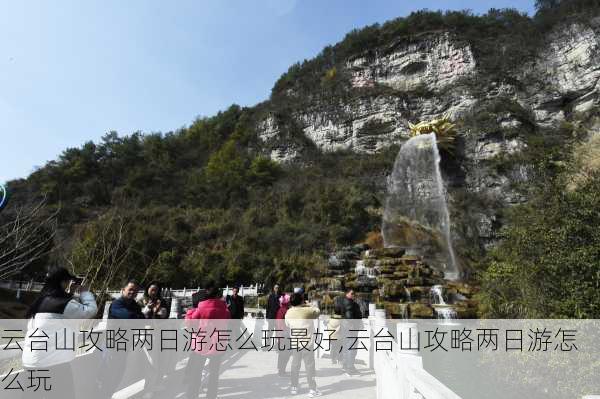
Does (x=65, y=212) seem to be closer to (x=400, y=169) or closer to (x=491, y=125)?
(x=400, y=169)

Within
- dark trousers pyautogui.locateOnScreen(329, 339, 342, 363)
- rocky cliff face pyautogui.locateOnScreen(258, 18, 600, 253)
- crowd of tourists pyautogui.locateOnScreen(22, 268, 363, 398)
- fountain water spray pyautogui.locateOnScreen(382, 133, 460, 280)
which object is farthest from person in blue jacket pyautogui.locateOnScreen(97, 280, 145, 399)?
rocky cliff face pyautogui.locateOnScreen(258, 18, 600, 253)

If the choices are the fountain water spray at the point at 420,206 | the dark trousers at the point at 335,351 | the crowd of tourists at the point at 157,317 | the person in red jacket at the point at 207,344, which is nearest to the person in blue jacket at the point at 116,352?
the crowd of tourists at the point at 157,317

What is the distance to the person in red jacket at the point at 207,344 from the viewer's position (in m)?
3.92

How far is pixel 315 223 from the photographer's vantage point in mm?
27188

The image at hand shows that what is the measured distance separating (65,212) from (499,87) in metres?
39.9

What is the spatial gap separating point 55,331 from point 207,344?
1.62 metres

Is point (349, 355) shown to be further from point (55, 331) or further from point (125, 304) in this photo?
point (55, 331)

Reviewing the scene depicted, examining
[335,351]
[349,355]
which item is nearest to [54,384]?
[349,355]

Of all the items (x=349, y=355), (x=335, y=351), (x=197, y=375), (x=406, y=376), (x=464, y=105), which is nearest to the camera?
(x=406, y=376)

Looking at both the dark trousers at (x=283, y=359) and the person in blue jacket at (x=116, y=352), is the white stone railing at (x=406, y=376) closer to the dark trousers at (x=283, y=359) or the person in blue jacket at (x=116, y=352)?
the dark trousers at (x=283, y=359)

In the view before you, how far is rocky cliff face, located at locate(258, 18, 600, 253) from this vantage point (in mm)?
27453

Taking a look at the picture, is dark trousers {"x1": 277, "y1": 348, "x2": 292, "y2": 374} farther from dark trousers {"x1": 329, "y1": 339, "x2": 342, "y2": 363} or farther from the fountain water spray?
the fountain water spray

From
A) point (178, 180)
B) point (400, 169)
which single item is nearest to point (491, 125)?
point (400, 169)

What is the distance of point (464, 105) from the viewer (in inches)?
1257
